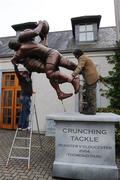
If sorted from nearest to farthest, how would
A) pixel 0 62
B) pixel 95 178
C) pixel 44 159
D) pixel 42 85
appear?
pixel 95 178 → pixel 44 159 → pixel 42 85 → pixel 0 62

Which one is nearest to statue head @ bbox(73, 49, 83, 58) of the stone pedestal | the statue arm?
the statue arm

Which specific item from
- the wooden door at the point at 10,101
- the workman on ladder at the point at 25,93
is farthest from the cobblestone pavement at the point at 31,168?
the wooden door at the point at 10,101

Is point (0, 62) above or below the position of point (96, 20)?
below

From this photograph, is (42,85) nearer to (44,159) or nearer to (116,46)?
(116,46)

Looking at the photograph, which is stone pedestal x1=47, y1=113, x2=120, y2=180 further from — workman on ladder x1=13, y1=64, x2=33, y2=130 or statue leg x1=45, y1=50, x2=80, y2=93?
workman on ladder x1=13, y1=64, x2=33, y2=130

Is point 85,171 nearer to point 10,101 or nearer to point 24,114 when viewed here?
point 24,114

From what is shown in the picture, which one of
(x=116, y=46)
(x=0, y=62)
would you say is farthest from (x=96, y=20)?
(x=0, y=62)

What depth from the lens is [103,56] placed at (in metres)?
9.65

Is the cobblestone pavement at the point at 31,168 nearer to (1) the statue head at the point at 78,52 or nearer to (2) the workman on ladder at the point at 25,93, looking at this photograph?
(2) the workman on ladder at the point at 25,93

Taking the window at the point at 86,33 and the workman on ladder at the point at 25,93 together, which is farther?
the window at the point at 86,33

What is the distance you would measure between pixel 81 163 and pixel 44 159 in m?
1.52

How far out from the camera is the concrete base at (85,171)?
153 inches

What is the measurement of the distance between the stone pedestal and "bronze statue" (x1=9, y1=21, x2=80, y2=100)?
0.66 m

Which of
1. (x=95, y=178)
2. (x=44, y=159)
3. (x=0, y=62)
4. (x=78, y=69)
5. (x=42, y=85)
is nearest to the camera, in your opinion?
(x=95, y=178)
